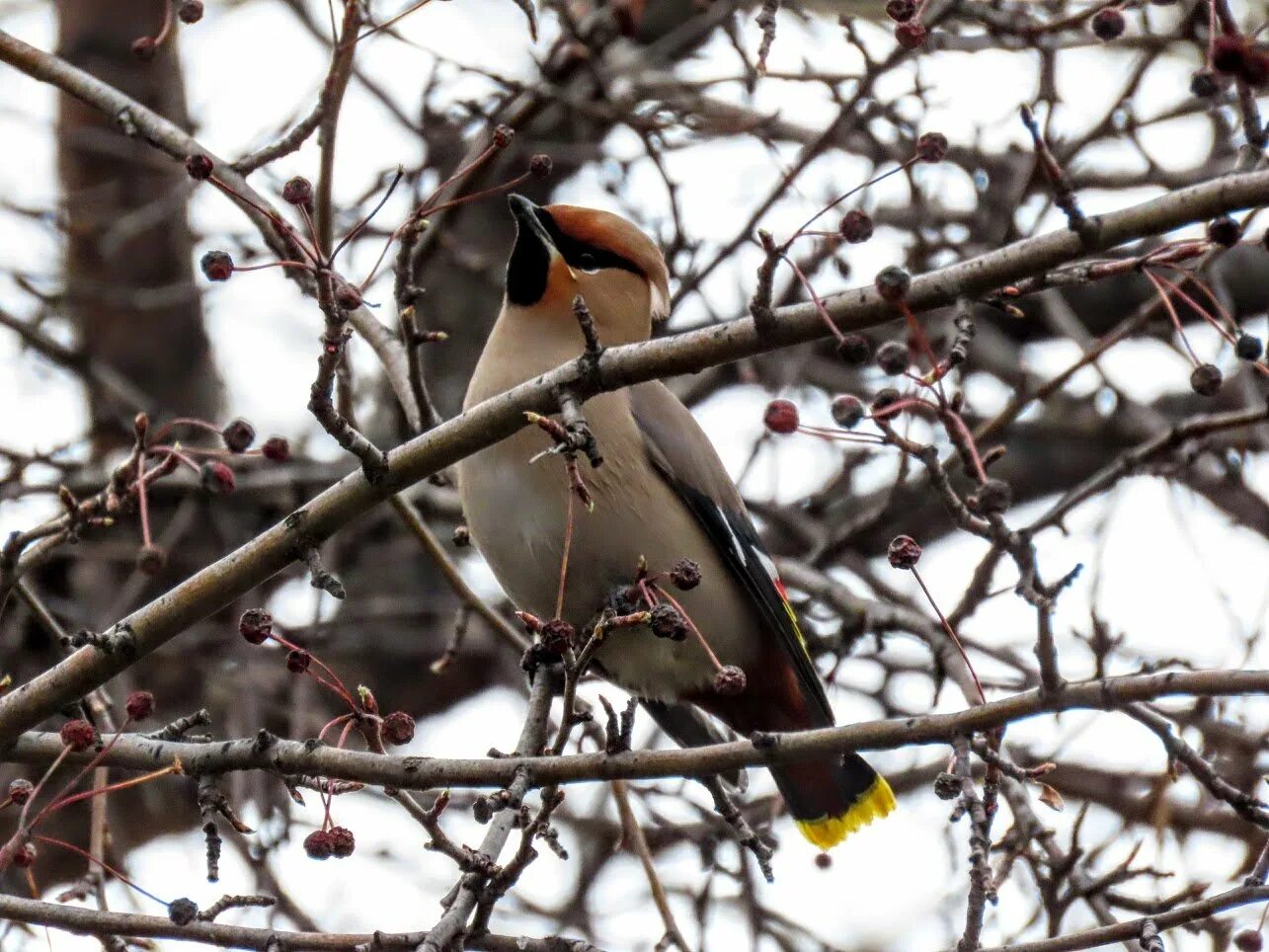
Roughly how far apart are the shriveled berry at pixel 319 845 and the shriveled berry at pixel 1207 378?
1.47m

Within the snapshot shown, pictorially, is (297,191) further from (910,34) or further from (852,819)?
(852,819)

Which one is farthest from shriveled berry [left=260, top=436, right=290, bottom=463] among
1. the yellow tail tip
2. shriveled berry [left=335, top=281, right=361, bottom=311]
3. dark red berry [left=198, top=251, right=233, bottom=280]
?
the yellow tail tip

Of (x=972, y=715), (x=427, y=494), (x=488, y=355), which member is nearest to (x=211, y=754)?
(x=972, y=715)

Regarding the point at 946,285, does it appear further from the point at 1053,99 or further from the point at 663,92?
the point at 663,92

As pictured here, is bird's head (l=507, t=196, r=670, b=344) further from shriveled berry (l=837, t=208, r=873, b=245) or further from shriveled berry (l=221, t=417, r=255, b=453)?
shriveled berry (l=837, t=208, r=873, b=245)

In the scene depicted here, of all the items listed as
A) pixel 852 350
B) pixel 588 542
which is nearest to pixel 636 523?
pixel 588 542

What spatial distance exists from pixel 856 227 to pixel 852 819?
239 cm

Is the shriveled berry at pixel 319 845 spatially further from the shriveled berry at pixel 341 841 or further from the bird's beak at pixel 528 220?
the bird's beak at pixel 528 220

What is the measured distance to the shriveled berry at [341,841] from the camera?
8.82 ft

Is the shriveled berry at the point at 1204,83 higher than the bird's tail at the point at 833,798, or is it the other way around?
the bird's tail at the point at 833,798

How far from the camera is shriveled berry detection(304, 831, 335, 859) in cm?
267

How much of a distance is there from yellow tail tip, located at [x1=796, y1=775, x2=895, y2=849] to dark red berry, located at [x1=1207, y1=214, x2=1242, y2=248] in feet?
8.17

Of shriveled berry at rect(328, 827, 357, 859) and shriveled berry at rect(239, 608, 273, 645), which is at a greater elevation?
shriveled berry at rect(239, 608, 273, 645)

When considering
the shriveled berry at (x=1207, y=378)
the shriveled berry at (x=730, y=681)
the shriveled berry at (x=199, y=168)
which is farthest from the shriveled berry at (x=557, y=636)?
the shriveled berry at (x=1207, y=378)
